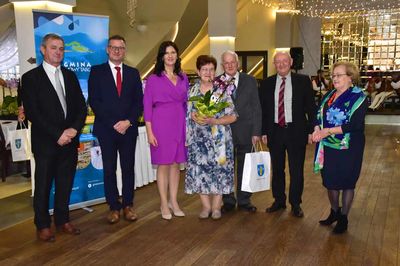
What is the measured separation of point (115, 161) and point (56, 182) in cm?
54

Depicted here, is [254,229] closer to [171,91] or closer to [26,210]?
[171,91]

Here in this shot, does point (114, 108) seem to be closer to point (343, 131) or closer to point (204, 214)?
point (204, 214)

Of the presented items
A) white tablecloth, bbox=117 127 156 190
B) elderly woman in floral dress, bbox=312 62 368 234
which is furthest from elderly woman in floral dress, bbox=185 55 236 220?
white tablecloth, bbox=117 127 156 190

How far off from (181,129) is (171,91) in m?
0.36

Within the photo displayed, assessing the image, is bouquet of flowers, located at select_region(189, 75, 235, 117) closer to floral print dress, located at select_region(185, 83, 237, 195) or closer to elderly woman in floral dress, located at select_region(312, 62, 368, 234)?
floral print dress, located at select_region(185, 83, 237, 195)

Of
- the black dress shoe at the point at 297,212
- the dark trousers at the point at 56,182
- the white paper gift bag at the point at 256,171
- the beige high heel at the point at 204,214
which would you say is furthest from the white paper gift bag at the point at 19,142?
the black dress shoe at the point at 297,212

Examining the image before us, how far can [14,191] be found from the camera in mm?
5066

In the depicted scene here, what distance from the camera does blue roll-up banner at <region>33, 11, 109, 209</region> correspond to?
3.82 m

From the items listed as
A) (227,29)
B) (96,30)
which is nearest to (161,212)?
(96,30)

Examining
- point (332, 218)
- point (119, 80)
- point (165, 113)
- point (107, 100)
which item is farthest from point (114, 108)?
point (332, 218)

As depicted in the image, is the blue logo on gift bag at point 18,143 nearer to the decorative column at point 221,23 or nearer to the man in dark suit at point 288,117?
the man in dark suit at point 288,117

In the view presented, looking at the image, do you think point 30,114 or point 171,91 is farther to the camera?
point 171,91

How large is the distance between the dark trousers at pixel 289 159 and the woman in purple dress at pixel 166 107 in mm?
891

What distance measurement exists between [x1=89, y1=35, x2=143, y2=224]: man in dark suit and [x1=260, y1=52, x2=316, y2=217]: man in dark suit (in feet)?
3.99
